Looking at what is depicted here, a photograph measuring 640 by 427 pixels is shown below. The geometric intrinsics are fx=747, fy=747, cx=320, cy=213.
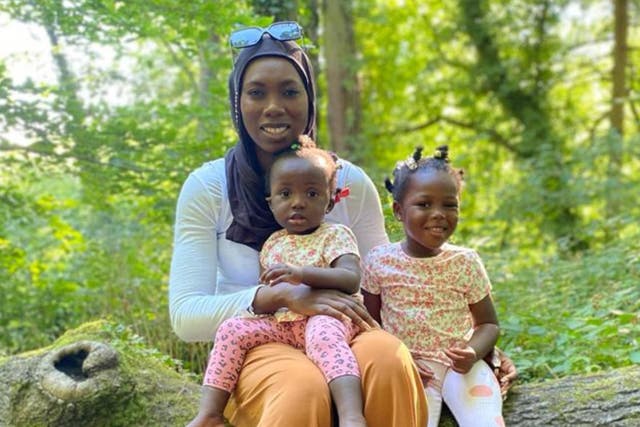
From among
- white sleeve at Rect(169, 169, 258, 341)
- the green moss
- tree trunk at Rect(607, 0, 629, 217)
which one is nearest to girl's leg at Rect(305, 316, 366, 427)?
white sleeve at Rect(169, 169, 258, 341)

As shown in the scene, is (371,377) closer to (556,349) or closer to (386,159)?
(556,349)

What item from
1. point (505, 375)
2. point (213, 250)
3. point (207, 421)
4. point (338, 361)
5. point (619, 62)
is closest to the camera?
point (338, 361)

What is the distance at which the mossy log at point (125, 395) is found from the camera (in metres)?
2.61

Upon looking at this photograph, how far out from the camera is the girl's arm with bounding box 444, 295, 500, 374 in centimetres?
259

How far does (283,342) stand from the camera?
2557mm

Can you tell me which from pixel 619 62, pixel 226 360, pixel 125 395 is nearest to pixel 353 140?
pixel 619 62

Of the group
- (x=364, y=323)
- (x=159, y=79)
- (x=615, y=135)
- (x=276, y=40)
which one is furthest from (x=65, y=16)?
(x=615, y=135)

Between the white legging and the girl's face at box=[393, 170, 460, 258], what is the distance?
0.46 meters

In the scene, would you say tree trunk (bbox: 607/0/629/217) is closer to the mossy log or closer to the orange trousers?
the mossy log

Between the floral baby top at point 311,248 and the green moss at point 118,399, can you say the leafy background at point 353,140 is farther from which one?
the green moss at point 118,399

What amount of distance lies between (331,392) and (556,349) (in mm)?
2143

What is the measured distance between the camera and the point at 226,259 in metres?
2.88

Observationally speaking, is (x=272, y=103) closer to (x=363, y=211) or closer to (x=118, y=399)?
(x=363, y=211)

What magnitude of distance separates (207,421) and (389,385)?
0.61 m
